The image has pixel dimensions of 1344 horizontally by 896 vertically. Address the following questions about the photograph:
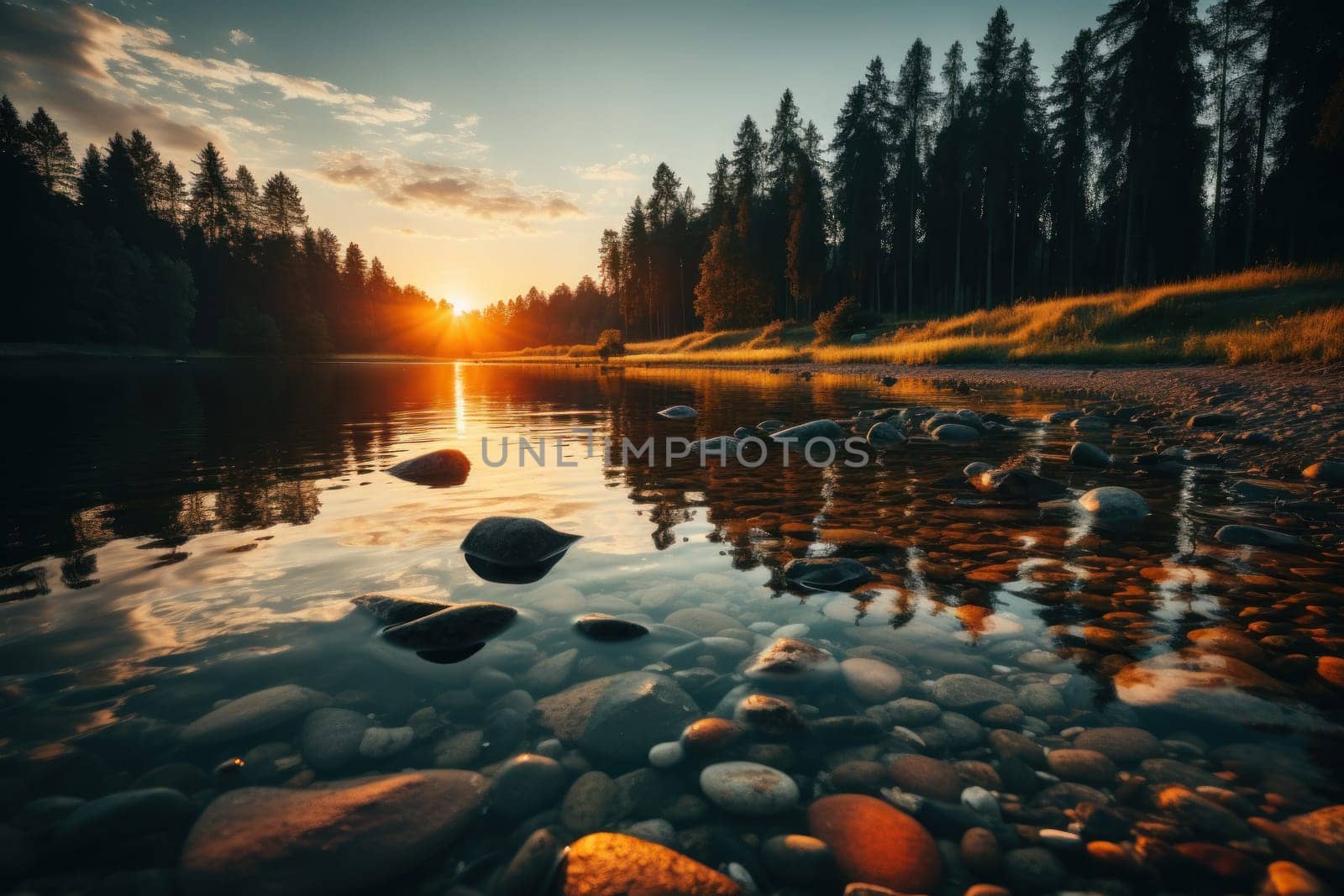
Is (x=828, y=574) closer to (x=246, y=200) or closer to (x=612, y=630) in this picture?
(x=612, y=630)

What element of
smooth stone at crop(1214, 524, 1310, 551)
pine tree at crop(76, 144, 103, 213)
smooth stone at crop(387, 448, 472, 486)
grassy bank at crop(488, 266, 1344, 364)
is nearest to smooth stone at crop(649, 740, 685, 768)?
smooth stone at crop(1214, 524, 1310, 551)

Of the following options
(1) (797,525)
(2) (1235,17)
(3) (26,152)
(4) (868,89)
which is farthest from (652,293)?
(1) (797,525)

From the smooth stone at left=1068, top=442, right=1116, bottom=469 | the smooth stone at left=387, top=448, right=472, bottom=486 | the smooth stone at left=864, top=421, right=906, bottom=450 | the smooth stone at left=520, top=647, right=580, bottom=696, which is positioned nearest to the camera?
the smooth stone at left=520, top=647, right=580, bottom=696

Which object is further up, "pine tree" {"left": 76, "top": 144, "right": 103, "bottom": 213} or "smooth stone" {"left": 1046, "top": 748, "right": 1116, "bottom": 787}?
"pine tree" {"left": 76, "top": 144, "right": 103, "bottom": 213}

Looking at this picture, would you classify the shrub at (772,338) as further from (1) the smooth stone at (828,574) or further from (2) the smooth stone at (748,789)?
(2) the smooth stone at (748,789)

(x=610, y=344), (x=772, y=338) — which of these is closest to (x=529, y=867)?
(x=772, y=338)

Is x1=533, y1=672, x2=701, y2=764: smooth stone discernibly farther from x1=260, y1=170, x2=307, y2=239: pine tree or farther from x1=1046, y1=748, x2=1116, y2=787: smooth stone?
x1=260, y1=170, x2=307, y2=239: pine tree

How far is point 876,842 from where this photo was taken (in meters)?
1.57

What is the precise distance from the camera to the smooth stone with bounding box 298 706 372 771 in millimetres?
1929

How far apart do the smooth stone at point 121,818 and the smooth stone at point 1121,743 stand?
2.83 m

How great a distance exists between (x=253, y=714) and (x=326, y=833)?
0.84 meters

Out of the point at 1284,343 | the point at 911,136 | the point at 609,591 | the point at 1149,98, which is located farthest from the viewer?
the point at 911,136

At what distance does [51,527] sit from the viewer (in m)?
4.58

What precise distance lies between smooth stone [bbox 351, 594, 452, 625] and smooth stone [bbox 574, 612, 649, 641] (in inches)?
30.4
